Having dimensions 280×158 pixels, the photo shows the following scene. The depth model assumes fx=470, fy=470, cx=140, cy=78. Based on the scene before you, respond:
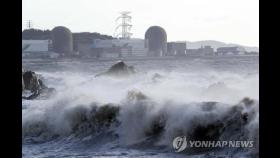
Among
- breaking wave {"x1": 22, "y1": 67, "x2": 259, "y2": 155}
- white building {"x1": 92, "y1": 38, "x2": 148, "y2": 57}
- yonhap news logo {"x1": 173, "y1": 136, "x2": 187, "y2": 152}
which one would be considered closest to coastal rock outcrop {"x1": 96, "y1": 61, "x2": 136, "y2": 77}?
breaking wave {"x1": 22, "y1": 67, "x2": 259, "y2": 155}

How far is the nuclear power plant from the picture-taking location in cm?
3950

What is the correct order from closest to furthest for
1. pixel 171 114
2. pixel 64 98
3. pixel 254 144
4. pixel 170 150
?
pixel 254 144
pixel 170 150
pixel 171 114
pixel 64 98

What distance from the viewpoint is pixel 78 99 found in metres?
12.5

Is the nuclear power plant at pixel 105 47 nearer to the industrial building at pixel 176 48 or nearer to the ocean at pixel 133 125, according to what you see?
the industrial building at pixel 176 48

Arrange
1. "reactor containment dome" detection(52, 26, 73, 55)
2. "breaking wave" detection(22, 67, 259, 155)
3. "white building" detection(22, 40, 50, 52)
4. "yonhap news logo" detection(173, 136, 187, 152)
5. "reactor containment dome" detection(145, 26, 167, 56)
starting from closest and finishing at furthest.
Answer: "yonhap news logo" detection(173, 136, 187, 152), "breaking wave" detection(22, 67, 259, 155), "white building" detection(22, 40, 50, 52), "reactor containment dome" detection(145, 26, 167, 56), "reactor containment dome" detection(52, 26, 73, 55)

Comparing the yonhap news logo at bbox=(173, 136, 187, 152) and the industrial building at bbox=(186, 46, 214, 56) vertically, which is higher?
the industrial building at bbox=(186, 46, 214, 56)

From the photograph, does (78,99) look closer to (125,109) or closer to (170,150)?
(125,109)

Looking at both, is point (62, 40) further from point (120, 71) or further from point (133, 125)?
point (133, 125)

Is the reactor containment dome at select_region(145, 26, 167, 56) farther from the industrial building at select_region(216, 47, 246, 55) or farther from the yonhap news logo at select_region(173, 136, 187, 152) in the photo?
the yonhap news logo at select_region(173, 136, 187, 152)

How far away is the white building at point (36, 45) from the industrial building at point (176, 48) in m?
10.8

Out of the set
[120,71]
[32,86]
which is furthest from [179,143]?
[120,71]
